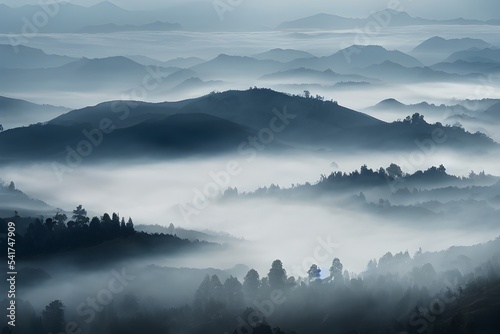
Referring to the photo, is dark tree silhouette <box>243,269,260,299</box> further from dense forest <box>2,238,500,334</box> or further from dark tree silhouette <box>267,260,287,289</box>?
dark tree silhouette <box>267,260,287,289</box>

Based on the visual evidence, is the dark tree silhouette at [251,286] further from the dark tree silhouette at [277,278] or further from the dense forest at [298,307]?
the dark tree silhouette at [277,278]

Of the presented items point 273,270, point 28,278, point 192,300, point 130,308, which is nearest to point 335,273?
point 273,270

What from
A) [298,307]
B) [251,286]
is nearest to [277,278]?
[251,286]

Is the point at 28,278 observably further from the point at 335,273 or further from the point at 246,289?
the point at 335,273

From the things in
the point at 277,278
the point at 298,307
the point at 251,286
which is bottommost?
the point at 298,307

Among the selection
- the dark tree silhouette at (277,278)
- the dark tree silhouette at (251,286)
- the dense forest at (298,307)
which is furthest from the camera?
the dark tree silhouette at (277,278)

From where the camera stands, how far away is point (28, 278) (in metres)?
191

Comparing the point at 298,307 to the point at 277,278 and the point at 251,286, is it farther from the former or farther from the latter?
the point at 251,286

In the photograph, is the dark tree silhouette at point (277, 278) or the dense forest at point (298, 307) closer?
the dense forest at point (298, 307)

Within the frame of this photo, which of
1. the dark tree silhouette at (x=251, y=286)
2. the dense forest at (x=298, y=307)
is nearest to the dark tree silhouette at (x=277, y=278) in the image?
the dense forest at (x=298, y=307)

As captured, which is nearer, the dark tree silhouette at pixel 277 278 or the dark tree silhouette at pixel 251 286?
the dark tree silhouette at pixel 251 286

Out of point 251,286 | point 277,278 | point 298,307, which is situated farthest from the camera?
point 277,278

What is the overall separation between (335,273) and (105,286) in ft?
172

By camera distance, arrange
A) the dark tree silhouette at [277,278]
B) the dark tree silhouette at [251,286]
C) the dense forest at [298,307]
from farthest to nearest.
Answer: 1. the dark tree silhouette at [277,278]
2. the dark tree silhouette at [251,286]
3. the dense forest at [298,307]
